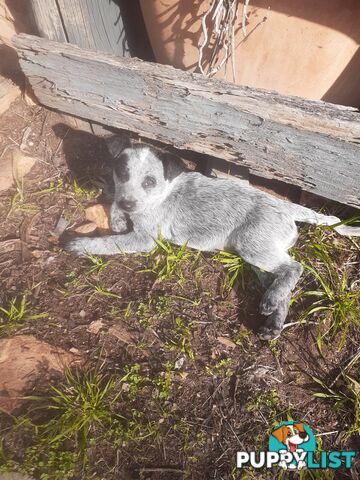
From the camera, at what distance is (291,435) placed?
7.75 ft

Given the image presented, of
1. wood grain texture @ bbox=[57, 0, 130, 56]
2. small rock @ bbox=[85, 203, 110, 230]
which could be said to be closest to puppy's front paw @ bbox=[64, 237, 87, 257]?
small rock @ bbox=[85, 203, 110, 230]

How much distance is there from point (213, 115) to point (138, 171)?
74 centimetres

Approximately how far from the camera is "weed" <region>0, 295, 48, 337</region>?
256cm

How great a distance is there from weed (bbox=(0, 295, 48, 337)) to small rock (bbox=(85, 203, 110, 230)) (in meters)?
0.98

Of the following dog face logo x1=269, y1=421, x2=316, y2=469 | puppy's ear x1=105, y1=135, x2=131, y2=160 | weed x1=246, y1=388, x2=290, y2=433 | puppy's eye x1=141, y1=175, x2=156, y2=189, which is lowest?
dog face logo x1=269, y1=421, x2=316, y2=469

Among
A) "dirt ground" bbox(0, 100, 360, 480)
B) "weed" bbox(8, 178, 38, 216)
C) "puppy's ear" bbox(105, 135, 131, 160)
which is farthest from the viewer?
"weed" bbox(8, 178, 38, 216)

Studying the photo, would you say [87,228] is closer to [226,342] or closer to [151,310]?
[151,310]

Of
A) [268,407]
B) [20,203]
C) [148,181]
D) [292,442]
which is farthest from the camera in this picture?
[20,203]

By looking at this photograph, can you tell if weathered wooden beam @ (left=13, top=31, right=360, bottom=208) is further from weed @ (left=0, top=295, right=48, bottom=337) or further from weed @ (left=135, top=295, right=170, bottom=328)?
weed @ (left=0, top=295, right=48, bottom=337)

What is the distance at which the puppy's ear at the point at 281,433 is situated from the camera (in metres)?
2.34

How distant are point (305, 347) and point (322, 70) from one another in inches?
83.5

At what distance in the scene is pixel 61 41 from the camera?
3.13 m

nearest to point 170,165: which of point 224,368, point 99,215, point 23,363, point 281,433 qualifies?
point 99,215

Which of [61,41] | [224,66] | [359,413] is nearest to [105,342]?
[359,413]
